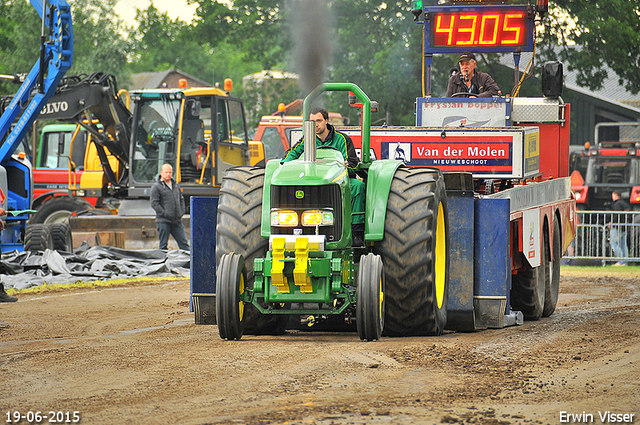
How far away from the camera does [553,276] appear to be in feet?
36.4

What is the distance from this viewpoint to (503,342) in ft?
25.3

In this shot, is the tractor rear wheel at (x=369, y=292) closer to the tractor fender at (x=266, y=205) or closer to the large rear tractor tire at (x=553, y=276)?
the tractor fender at (x=266, y=205)

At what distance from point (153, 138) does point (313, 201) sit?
42.8ft

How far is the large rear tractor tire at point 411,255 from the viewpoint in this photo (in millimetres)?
7422

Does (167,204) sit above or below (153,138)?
below

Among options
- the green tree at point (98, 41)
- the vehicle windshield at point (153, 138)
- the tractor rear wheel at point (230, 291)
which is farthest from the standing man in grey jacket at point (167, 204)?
the green tree at point (98, 41)

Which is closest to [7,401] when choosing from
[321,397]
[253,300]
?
[321,397]

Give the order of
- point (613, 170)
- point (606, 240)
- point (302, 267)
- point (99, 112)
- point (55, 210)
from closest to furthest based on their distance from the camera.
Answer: point (302, 267) → point (99, 112) → point (55, 210) → point (606, 240) → point (613, 170)

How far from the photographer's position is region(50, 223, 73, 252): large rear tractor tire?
1677cm

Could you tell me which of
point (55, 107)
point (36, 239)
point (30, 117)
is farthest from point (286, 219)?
point (55, 107)

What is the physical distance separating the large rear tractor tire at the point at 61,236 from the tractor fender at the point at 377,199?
10297 millimetres

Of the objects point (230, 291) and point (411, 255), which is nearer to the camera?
point (230, 291)

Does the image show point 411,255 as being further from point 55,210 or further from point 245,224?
point 55,210

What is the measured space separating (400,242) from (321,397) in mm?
2239
